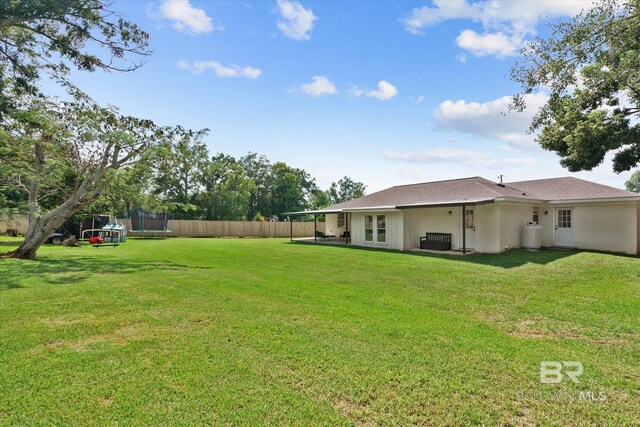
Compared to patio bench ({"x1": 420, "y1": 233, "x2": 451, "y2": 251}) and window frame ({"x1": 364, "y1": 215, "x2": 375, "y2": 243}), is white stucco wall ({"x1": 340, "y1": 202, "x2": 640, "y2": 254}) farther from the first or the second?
window frame ({"x1": 364, "y1": 215, "x2": 375, "y2": 243})

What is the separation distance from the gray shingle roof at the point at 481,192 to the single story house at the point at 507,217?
0.04 meters

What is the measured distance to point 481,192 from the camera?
15.0 metres

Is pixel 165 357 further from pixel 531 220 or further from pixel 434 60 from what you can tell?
pixel 531 220

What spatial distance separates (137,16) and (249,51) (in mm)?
3965

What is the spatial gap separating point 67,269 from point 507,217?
15804 millimetres

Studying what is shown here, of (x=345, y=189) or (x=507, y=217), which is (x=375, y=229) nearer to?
(x=507, y=217)

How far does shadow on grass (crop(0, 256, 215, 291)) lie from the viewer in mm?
7711

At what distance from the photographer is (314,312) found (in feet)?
16.8

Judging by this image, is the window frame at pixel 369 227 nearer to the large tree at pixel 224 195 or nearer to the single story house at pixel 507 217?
the single story house at pixel 507 217

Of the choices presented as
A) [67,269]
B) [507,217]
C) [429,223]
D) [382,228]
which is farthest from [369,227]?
[67,269]

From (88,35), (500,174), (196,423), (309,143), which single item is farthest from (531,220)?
(88,35)

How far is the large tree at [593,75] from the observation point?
7.20 meters

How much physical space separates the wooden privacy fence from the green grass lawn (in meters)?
21.7

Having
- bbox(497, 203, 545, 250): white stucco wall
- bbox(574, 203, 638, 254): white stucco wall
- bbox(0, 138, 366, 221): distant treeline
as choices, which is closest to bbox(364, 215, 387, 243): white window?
bbox(497, 203, 545, 250): white stucco wall
